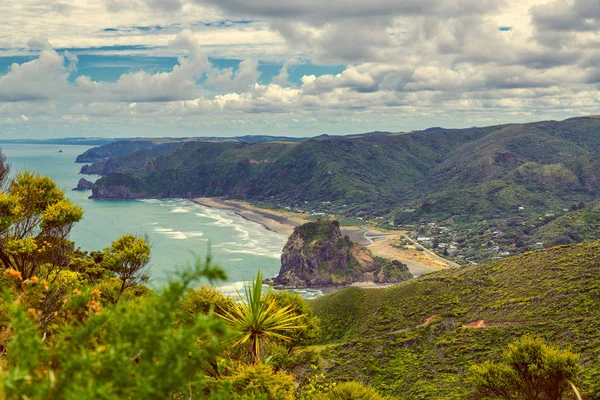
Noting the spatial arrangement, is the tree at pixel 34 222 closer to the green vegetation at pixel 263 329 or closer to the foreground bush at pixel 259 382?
the green vegetation at pixel 263 329

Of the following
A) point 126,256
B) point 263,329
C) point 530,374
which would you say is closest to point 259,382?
point 263,329

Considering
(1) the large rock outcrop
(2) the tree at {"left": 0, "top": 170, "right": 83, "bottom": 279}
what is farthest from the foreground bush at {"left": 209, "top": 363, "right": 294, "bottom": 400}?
(1) the large rock outcrop

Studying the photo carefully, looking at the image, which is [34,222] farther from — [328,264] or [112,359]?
[328,264]

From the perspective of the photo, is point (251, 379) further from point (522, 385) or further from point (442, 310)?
point (442, 310)

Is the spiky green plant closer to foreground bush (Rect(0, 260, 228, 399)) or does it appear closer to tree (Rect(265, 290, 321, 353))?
foreground bush (Rect(0, 260, 228, 399))

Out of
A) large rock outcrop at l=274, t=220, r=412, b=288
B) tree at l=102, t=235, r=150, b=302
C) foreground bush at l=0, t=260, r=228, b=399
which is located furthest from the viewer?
large rock outcrop at l=274, t=220, r=412, b=288

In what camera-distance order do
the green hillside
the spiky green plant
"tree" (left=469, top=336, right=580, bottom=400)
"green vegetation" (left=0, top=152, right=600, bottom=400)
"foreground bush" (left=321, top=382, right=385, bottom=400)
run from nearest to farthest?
"green vegetation" (left=0, top=152, right=600, bottom=400)
the spiky green plant
"foreground bush" (left=321, top=382, right=385, bottom=400)
"tree" (left=469, top=336, right=580, bottom=400)
the green hillside
